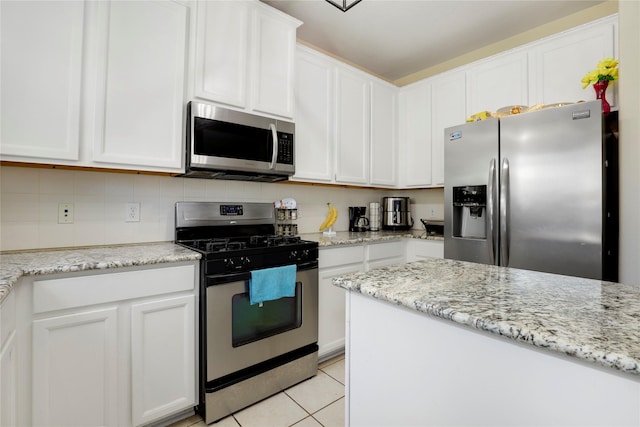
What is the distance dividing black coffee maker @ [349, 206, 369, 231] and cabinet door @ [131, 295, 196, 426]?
183 cm

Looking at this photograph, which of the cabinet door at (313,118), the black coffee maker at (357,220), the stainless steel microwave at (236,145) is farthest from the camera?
the black coffee maker at (357,220)

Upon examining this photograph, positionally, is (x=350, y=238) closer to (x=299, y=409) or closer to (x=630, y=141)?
(x=299, y=409)

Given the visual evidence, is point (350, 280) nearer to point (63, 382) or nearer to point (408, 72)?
point (63, 382)

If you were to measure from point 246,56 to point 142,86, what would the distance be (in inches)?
27.2

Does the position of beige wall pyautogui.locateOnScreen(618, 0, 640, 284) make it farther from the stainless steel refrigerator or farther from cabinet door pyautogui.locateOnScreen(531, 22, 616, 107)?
cabinet door pyautogui.locateOnScreen(531, 22, 616, 107)

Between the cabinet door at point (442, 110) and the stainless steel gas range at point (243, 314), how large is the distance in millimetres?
1564

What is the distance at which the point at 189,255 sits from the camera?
64.0 inches

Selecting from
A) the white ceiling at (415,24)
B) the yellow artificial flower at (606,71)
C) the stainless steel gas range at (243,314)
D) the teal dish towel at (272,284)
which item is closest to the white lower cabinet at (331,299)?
the stainless steel gas range at (243,314)

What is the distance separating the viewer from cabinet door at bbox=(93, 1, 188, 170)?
1616 mm

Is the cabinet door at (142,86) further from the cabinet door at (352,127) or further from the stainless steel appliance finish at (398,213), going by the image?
the stainless steel appliance finish at (398,213)

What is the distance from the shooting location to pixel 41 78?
4.77 feet

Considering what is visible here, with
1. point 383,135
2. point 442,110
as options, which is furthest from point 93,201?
point 442,110

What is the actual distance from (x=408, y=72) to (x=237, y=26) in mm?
2135

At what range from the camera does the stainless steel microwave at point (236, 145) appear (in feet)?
6.07
